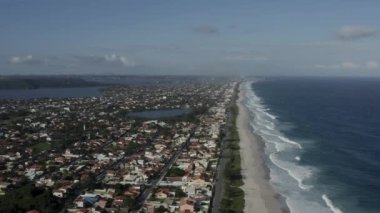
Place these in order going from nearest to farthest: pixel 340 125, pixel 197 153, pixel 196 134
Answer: pixel 197 153 → pixel 196 134 → pixel 340 125

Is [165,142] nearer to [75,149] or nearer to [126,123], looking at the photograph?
[75,149]

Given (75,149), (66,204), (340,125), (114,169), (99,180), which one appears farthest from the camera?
(340,125)

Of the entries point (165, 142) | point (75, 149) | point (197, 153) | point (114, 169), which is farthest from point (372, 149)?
point (75, 149)

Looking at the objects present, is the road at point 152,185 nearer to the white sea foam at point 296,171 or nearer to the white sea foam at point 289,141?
the white sea foam at point 296,171

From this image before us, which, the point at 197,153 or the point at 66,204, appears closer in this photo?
the point at 66,204

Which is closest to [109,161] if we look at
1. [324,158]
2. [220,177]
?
[220,177]

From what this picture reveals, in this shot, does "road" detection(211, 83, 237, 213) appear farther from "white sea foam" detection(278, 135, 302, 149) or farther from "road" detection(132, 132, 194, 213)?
"white sea foam" detection(278, 135, 302, 149)
